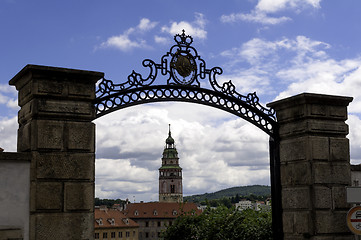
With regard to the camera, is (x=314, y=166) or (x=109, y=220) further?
(x=109, y=220)

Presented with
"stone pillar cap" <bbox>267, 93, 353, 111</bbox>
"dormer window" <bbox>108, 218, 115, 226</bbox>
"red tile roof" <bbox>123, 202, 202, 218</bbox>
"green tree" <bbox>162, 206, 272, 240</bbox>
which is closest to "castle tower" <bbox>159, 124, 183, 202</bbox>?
"red tile roof" <bbox>123, 202, 202, 218</bbox>

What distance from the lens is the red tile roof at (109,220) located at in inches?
2576

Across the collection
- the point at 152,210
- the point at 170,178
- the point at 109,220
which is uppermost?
the point at 170,178

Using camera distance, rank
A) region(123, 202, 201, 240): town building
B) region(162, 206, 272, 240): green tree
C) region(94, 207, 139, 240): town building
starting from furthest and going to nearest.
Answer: region(123, 202, 201, 240): town building, region(94, 207, 139, 240): town building, region(162, 206, 272, 240): green tree

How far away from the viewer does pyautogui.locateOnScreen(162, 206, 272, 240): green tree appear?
16.4 meters

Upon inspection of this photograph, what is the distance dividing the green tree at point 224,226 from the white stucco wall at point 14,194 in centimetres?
1084

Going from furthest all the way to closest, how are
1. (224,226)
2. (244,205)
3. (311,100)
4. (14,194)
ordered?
(244,205)
(224,226)
(311,100)
(14,194)

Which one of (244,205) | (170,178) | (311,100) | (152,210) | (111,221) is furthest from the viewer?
(244,205)

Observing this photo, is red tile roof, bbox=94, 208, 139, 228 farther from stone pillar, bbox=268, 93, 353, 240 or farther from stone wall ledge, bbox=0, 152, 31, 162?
stone wall ledge, bbox=0, 152, 31, 162

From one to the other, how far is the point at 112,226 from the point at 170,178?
124 feet

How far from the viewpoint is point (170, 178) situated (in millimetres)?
104000

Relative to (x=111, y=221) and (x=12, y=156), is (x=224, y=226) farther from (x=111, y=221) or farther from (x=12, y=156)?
(x=111, y=221)

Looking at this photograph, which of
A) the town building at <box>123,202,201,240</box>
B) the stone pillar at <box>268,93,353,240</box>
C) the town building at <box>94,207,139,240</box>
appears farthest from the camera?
the town building at <box>123,202,201,240</box>

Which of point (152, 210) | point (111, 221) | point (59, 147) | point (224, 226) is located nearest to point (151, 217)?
point (152, 210)
